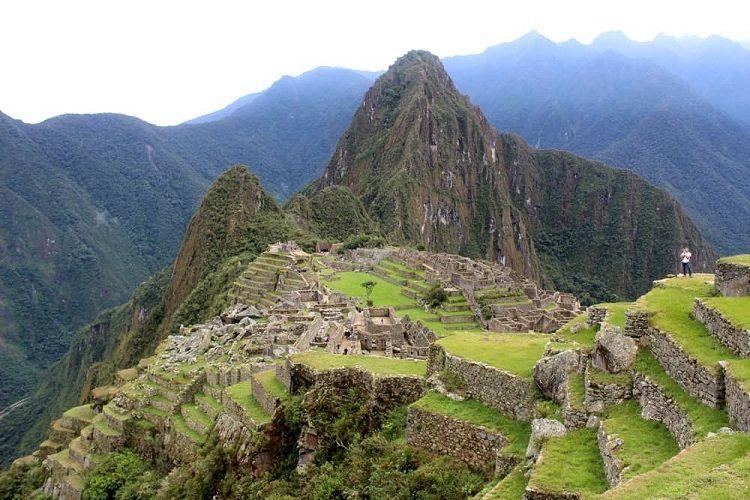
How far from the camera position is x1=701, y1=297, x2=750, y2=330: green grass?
7.12 metres

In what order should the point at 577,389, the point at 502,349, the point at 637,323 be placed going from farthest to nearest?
the point at 502,349 < the point at 637,323 < the point at 577,389

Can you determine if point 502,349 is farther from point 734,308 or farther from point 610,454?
point 610,454

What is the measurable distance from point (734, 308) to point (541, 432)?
300 centimetres

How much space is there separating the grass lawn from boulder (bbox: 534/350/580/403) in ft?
122

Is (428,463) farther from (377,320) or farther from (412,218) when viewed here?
(412,218)

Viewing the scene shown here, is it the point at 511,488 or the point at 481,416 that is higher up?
the point at 511,488

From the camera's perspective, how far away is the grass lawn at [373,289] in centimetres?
5049

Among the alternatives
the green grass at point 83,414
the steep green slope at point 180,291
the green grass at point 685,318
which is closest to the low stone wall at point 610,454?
the green grass at point 685,318

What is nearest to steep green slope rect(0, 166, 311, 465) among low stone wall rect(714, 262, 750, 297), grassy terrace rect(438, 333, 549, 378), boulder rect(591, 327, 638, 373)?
grassy terrace rect(438, 333, 549, 378)

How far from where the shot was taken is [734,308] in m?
7.75

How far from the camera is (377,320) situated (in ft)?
91.5

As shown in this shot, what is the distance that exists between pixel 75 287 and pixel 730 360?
8665 inches

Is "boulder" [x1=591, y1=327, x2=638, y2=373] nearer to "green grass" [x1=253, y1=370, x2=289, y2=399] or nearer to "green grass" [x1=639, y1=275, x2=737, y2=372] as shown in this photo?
"green grass" [x1=639, y1=275, x2=737, y2=372]

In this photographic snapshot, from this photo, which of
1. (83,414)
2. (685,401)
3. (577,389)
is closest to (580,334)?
(577,389)
